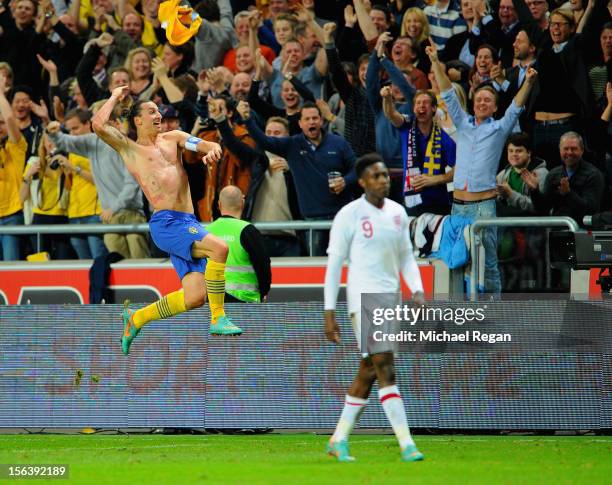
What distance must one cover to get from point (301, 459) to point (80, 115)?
876cm

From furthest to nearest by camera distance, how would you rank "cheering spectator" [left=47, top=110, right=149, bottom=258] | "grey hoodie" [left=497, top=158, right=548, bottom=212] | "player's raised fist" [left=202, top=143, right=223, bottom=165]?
1. "cheering spectator" [left=47, top=110, right=149, bottom=258]
2. "grey hoodie" [left=497, top=158, right=548, bottom=212]
3. "player's raised fist" [left=202, top=143, right=223, bottom=165]

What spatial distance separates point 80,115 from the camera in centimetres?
1730

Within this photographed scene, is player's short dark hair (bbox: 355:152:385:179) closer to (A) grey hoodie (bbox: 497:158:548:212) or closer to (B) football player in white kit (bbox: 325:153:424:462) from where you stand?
(B) football player in white kit (bbox: 325:153:424:462)

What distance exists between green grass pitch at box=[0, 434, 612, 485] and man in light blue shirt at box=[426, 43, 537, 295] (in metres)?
3.32

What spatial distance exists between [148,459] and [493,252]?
524 centimetres

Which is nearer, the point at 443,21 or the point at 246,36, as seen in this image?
the point at 443,21

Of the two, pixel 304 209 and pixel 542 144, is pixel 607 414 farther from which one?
pixel 304 209

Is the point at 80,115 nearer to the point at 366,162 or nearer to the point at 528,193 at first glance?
the point at 528,193

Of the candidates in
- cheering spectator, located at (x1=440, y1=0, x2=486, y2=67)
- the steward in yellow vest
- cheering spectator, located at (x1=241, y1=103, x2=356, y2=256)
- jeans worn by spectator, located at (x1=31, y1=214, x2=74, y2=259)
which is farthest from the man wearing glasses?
jeans worn by spectator, located at (x1=31, y1=214, x2=74, y2=259)

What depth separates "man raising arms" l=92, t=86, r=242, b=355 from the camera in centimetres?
1168

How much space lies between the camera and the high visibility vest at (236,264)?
507 inches

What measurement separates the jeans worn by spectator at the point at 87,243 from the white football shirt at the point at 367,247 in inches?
295

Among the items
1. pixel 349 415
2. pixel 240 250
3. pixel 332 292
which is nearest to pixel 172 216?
pixel 240 250

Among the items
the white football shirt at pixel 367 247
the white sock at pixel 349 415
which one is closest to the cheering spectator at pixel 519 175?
the white football shirt at pixel 367 247
